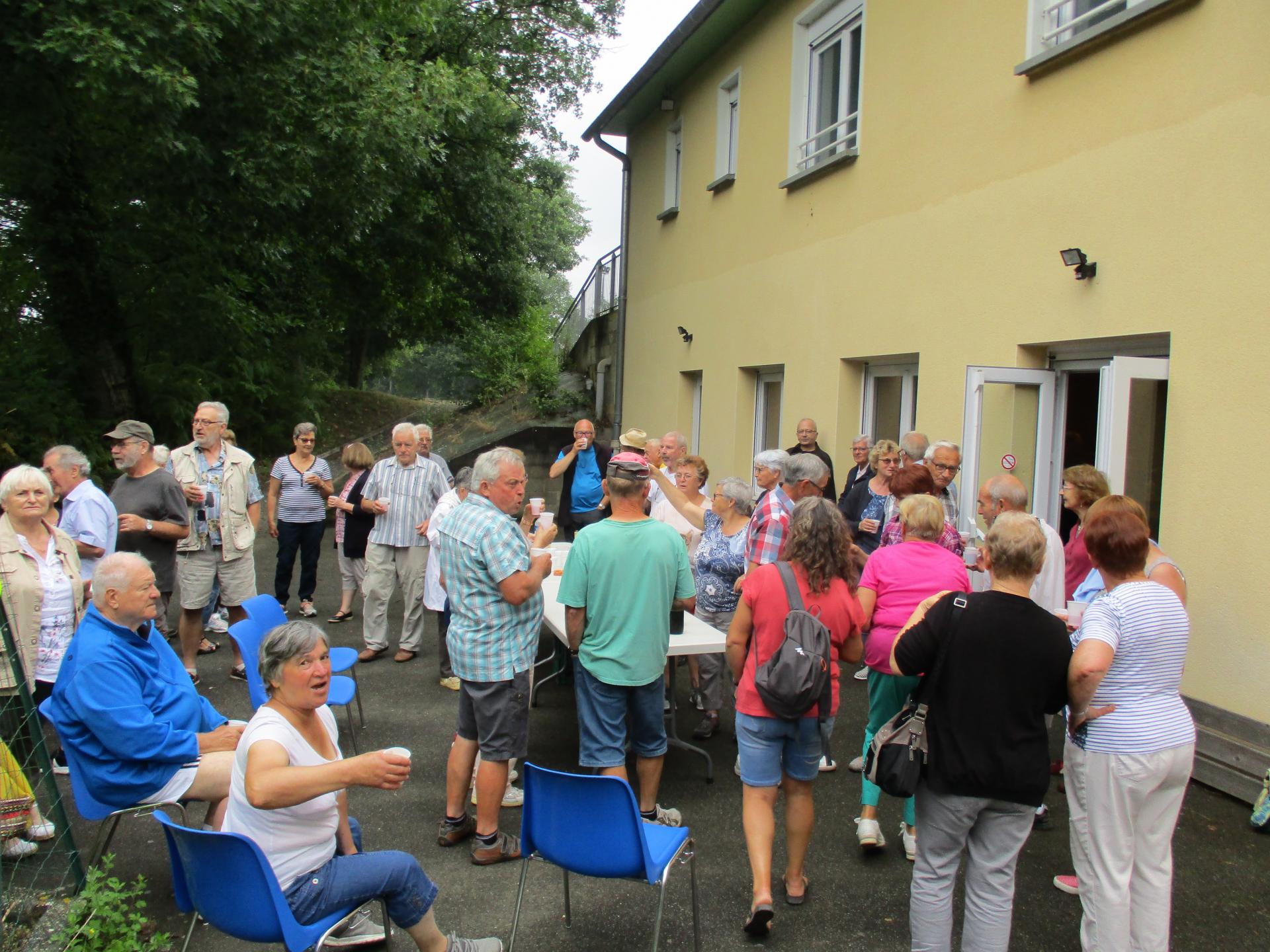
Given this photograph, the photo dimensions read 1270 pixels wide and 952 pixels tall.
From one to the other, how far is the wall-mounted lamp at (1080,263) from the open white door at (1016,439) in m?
0.74

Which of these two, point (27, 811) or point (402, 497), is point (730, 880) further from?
point (402, 497)

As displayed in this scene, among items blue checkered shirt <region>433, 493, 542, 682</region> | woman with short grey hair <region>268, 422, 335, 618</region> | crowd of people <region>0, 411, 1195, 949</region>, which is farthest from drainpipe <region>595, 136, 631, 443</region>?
blue checkered shirt <region>433, 493, 542, 682</region>

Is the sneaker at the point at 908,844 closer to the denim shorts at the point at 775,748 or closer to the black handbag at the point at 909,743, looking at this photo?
the denim shorts at the point at 775,748

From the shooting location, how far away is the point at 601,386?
16.8 m

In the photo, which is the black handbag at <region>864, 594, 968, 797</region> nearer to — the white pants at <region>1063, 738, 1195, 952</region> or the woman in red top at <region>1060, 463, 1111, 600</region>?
the white pants at <region>1063, 738, 1195, 952</region>

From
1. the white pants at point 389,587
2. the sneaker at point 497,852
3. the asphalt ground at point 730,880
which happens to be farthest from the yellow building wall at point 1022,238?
the white pants at point 389,587

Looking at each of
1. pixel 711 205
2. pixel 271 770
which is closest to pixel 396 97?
pixel 711 205

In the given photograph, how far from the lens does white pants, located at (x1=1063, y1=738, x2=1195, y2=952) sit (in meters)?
2.93

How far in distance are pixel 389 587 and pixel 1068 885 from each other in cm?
498

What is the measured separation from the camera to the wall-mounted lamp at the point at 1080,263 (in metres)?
5.60

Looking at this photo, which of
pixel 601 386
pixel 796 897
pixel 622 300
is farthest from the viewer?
pixel 601 386

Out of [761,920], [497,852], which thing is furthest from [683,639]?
[761,920]

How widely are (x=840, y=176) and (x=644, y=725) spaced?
625cm

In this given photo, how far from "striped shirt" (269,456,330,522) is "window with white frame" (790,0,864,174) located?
18.3 feet
